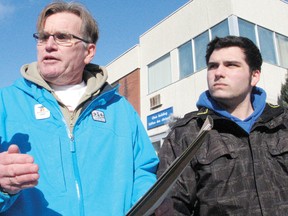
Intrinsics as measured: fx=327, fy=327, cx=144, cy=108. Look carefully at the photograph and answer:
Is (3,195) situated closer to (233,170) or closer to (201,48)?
(233,170)

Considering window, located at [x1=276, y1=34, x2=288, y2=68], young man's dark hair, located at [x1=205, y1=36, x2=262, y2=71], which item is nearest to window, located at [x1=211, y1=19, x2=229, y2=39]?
window, located at [x1=276, y1=34, x2=288, y2=68]

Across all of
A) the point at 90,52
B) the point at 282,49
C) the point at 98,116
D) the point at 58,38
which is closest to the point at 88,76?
the point at 90,52

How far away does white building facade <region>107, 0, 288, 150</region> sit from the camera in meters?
12.7

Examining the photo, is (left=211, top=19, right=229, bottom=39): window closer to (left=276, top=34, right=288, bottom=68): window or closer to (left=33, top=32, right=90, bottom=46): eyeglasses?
(left=276, top=34, right=288, bottom=68): window

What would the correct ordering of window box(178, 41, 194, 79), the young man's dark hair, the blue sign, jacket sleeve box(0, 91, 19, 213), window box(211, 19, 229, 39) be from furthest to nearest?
the blue sign
window box(178, 41, 194, 79)
window box(211, 19, 229, 39)
the young man's dark hair
jacket sleeve box(0, 91, 19, 213)

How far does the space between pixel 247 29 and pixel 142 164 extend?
1178 cm

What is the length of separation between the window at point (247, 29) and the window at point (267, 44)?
1.23 ft

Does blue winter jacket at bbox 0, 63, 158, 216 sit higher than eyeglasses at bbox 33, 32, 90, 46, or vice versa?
eyeglasses at bbox 33, 32, 90, 46

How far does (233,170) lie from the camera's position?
2.45 metres

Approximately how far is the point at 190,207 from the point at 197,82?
11.4 meters

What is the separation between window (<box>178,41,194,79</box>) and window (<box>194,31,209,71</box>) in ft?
1.24

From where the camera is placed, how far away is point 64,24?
2.34 metres

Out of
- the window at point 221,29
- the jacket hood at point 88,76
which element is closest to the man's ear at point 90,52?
the jacket hood at point 88,76

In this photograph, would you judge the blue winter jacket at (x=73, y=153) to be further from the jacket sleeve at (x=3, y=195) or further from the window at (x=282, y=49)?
the window at (x=282, y=49)
